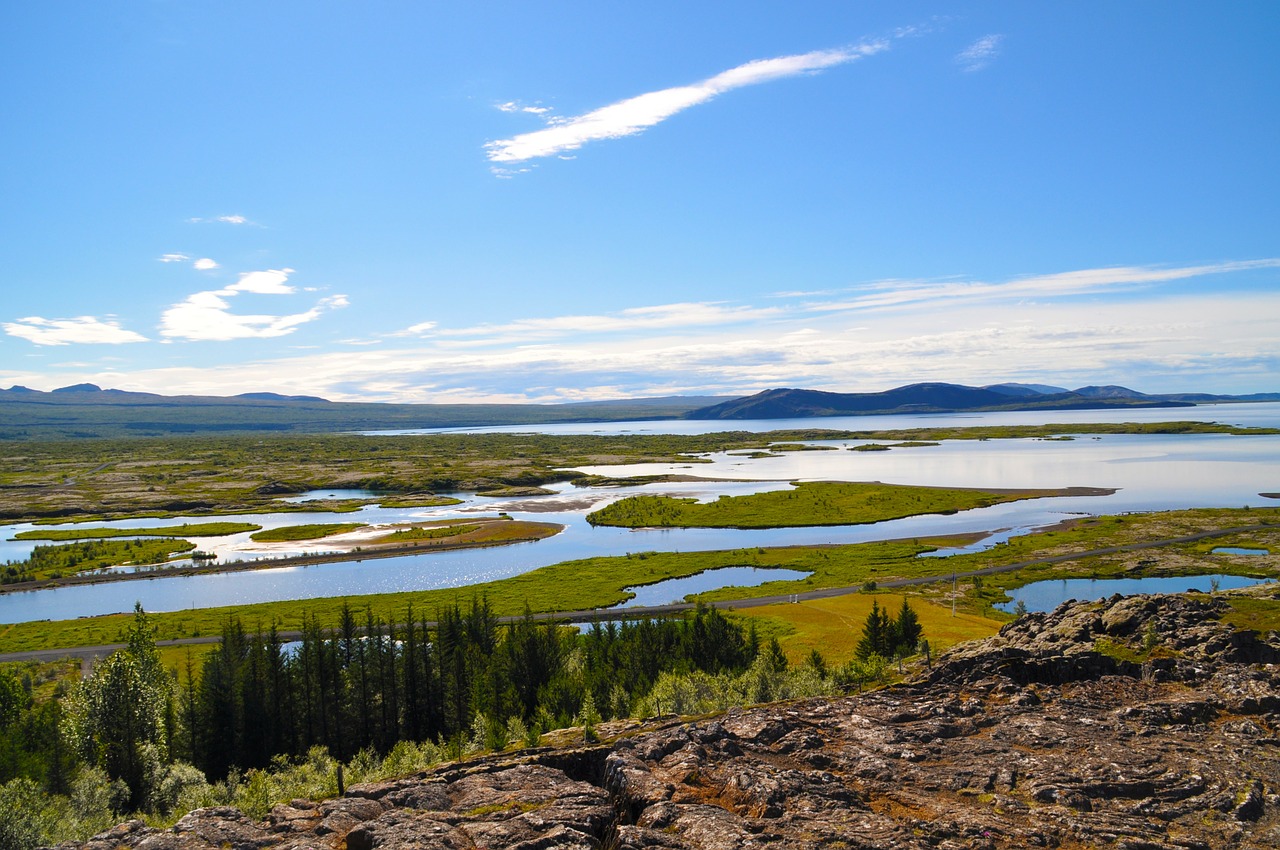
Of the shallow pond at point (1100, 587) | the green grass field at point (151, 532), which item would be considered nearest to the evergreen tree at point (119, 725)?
the shallow pond at point (1100, 587)

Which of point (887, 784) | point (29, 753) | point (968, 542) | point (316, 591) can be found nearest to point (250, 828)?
point (887, 784)

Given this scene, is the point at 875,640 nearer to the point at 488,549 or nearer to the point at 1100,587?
the point at 1100,587

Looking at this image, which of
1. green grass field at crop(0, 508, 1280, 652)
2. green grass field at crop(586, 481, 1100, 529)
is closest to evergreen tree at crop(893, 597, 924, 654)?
green grass field at crop(0, 508, 1280, 652)

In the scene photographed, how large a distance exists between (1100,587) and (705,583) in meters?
58.5

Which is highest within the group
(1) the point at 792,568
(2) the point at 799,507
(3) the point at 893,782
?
(3) the point at 893,782

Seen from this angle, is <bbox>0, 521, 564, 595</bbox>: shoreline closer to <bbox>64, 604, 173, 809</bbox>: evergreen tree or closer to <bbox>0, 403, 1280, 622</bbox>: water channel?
<bbox>0, 403, 1280, 622</bbox>: water channel

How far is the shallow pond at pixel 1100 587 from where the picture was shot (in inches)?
3812

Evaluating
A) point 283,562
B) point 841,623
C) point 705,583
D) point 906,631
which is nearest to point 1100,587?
point 841,623

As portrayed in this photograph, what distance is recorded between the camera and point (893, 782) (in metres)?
26.6

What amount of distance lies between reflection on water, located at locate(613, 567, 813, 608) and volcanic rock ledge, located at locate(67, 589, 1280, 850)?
7161 centimetres

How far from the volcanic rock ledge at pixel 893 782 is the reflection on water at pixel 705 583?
235 feet

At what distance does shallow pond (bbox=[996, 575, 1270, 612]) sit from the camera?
9681cm

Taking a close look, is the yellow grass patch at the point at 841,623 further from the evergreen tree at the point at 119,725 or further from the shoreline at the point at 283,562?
the shoreline at the point at 283,562

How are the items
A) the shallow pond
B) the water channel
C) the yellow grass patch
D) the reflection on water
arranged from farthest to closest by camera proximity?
the water channel
the reflection on water
the shallow pond
the yellow grass patch
